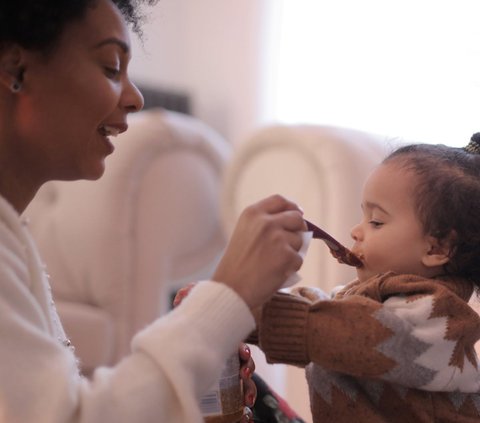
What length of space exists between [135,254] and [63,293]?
27 cm

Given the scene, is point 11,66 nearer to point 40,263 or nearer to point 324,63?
point 40,263

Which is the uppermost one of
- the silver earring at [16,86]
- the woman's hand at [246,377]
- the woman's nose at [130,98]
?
the silver earring at [16,86]

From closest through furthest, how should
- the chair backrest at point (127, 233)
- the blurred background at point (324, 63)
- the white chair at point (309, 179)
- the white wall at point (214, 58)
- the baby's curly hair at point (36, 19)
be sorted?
the baby's curly hair at point (36, 19) → the white chair at point (309, 179) → the blurred background at point (324, 63) → the chair backrest at point (127, 233) → the white wall at point (214, 58)

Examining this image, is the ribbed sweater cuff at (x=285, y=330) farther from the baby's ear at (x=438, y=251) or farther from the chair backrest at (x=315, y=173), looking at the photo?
the chair backrest at (x=315, y=173)

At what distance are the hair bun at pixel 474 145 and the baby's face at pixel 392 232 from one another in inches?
4.4

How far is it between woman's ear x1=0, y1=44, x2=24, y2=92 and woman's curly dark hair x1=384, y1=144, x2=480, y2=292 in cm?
50

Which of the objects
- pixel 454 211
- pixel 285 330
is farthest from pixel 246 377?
pixel 454 211

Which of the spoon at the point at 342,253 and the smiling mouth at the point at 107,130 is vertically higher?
the smiling mouth at the point at 107,130

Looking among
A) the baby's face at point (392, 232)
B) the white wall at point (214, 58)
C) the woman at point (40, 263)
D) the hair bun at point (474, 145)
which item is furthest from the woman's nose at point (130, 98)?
the white wall at point (214, 58)

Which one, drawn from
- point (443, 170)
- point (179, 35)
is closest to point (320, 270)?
point (443, 170)

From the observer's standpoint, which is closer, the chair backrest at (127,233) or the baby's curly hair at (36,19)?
the baby's curly hair at (36,19)

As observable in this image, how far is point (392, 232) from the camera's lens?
920 mm

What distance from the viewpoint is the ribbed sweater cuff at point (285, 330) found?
0.80m

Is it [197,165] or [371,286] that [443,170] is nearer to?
[371,286]
